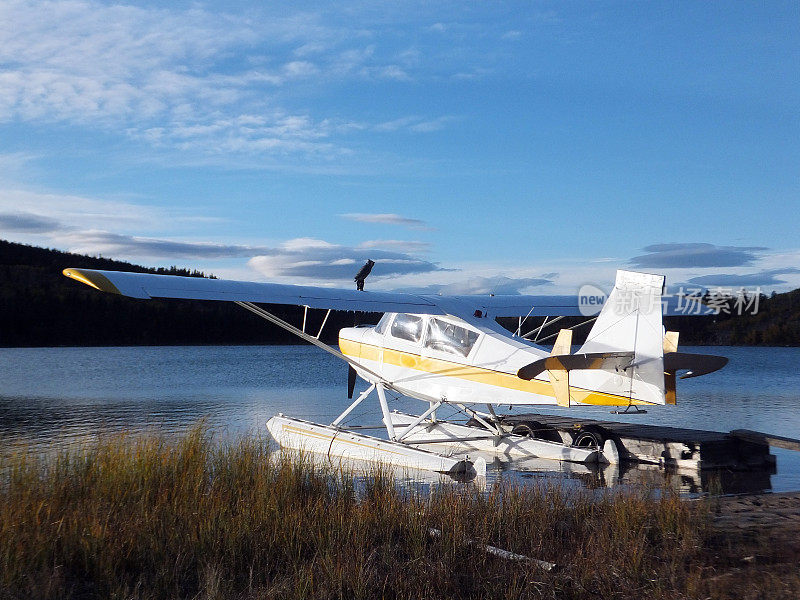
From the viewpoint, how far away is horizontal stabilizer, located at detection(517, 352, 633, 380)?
7320 mm

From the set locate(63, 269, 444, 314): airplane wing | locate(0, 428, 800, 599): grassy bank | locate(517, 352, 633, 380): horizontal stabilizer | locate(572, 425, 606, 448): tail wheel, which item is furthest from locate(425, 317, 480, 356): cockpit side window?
locate(0, 428, 800, 599): grassy bank

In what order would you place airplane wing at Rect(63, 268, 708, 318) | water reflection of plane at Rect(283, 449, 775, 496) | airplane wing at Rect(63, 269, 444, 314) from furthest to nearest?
water reflection of plane at Rect(283, 449, 775, 496), airplane wing at Rect(63, 268, 708, 318), airplane wing at Rect(63, 269, 444, 314)

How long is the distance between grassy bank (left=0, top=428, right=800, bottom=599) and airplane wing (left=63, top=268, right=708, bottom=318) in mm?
2110

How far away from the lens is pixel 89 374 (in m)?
30.1

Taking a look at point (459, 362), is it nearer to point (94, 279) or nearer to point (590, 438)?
point (590, 438)

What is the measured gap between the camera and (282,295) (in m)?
8.70

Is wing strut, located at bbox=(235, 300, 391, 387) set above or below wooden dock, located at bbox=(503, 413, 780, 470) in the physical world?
above

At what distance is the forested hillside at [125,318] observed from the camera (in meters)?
62.8

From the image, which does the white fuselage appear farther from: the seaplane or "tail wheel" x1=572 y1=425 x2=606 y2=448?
"tail wheel" x1=572 y1=425 x2=606 y2=448

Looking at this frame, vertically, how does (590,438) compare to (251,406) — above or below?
above

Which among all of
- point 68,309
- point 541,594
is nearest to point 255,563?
point 541,594

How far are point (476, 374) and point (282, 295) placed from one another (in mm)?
2641

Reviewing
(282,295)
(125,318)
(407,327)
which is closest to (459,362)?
(407,327)

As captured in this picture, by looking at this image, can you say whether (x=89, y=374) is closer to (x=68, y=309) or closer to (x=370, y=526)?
(x=370, y=526)
